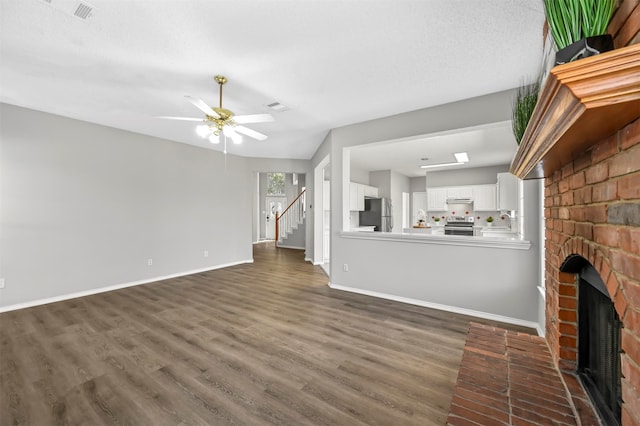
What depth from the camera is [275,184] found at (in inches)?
468

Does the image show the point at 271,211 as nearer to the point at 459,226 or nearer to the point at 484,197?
the point at 459,226

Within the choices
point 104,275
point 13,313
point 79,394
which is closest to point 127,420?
point 79,394

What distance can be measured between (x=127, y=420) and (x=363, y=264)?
320 cm

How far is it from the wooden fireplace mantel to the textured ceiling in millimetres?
1448

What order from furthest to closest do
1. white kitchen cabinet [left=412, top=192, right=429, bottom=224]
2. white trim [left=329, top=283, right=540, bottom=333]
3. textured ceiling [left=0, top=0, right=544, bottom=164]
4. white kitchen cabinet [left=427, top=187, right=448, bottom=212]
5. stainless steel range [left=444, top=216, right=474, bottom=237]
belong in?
white kitchen cabinet [left=412, top=192, right=429, bottom=224]
white kitchen cabinet [left=427, top=187, right=448, bottom=212]
stainless steel range [left=444, top=216, right=474, bottom=237]
white trim [left=329, top=283, right=540, bottom=333]
textured ceiling [left=0, top=0, right=544, bottom=164]

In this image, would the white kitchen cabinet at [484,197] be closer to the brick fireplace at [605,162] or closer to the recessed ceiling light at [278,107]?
the recessed ceiling light at [278,107]

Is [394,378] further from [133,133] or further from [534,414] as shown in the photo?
[133,133]

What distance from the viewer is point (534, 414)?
4.25 feet

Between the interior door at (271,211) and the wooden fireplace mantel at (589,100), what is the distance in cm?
1070

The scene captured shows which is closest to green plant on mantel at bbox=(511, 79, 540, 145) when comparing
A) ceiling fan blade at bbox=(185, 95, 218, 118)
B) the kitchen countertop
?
the kitchen countertop

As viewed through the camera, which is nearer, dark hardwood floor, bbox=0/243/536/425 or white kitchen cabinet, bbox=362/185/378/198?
dark hardwood floor, bbox=0/243/536/425

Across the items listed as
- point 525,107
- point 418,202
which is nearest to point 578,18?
point 525,107

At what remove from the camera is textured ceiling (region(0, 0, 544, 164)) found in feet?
6.24

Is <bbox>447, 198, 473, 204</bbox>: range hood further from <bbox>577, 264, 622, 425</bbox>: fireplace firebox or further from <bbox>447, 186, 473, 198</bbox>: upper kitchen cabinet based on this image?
<bbox>577, 264, 622, 425</bbox>: fireplace firebox
